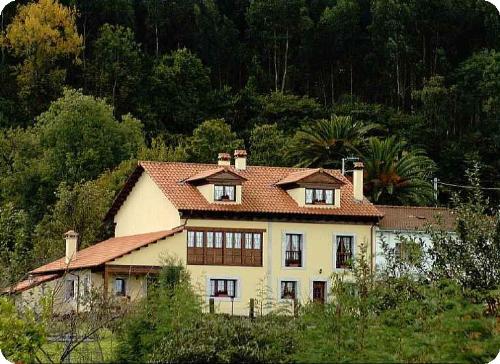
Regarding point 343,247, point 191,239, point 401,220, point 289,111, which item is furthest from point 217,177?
point 289,111

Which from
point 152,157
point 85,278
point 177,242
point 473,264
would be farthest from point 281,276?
point 473,264

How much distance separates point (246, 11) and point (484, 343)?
292ft

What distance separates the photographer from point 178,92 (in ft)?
327

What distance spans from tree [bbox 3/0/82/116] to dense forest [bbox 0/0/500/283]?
12 centimetres

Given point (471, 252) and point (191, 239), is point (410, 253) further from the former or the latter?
point (191, 239)

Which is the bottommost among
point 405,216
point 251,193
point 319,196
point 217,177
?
point 405,216

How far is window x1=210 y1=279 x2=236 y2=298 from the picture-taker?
5438 centimetres

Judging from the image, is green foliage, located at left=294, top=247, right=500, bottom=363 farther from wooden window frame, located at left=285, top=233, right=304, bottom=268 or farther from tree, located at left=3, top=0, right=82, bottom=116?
tree, located at left=3, top=0, right=82, bottom=116

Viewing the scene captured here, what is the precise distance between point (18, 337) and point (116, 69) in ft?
231

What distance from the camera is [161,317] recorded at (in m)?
29.5

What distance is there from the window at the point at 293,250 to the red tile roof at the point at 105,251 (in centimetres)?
485

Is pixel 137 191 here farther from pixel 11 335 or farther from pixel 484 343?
pixel 484 343

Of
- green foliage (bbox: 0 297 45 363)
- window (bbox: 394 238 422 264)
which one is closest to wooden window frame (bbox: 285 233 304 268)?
window (bbox: 394 238 422 264)

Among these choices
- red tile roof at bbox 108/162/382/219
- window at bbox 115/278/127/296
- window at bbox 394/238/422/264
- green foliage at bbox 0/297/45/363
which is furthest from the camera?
red tile roof at bbox 108/162/382/219
